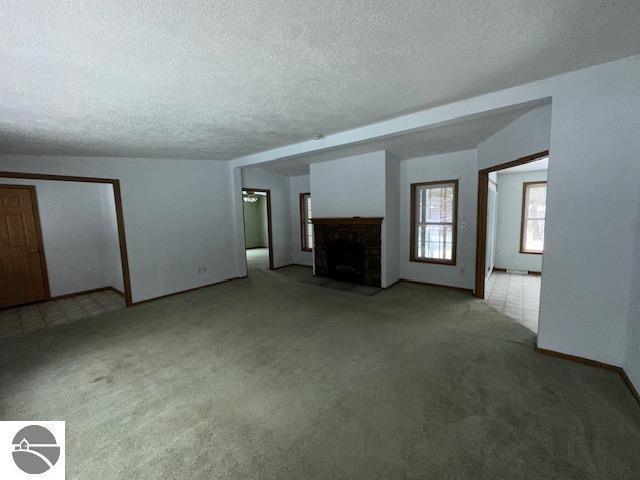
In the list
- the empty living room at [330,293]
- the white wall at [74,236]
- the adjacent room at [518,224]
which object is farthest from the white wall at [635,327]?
the white wall at [74,236]

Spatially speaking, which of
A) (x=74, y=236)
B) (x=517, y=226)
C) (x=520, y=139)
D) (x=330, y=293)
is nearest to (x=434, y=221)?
(x=520, y=139)

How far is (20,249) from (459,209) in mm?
7279

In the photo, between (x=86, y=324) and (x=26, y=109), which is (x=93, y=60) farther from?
(x=86, y=324)

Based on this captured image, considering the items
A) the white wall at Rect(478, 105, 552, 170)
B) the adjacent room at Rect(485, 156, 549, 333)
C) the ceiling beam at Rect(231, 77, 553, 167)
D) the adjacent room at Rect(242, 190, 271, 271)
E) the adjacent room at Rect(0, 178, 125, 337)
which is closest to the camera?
the ceiling beam at Rect(231, 77, 553, 167)

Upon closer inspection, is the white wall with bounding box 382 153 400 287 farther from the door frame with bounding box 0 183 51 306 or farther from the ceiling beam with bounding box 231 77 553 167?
the door frame with bounding box 0 183 51 306

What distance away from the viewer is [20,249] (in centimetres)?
438

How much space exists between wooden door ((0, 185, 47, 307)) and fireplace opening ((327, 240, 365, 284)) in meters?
5.06

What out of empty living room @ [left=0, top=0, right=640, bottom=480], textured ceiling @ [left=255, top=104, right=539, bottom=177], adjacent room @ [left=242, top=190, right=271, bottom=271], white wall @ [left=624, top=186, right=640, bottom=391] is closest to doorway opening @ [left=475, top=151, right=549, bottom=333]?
empty living room @ [left=0, top=0, right=640, bottom=480]

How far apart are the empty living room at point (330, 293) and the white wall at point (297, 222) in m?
2.35

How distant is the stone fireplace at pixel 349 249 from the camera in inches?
186

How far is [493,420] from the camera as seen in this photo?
177 centimetres

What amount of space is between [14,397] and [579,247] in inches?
189

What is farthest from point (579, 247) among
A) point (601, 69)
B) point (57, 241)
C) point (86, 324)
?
point (57, 241)

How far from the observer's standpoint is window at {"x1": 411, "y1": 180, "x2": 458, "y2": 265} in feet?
15.4
